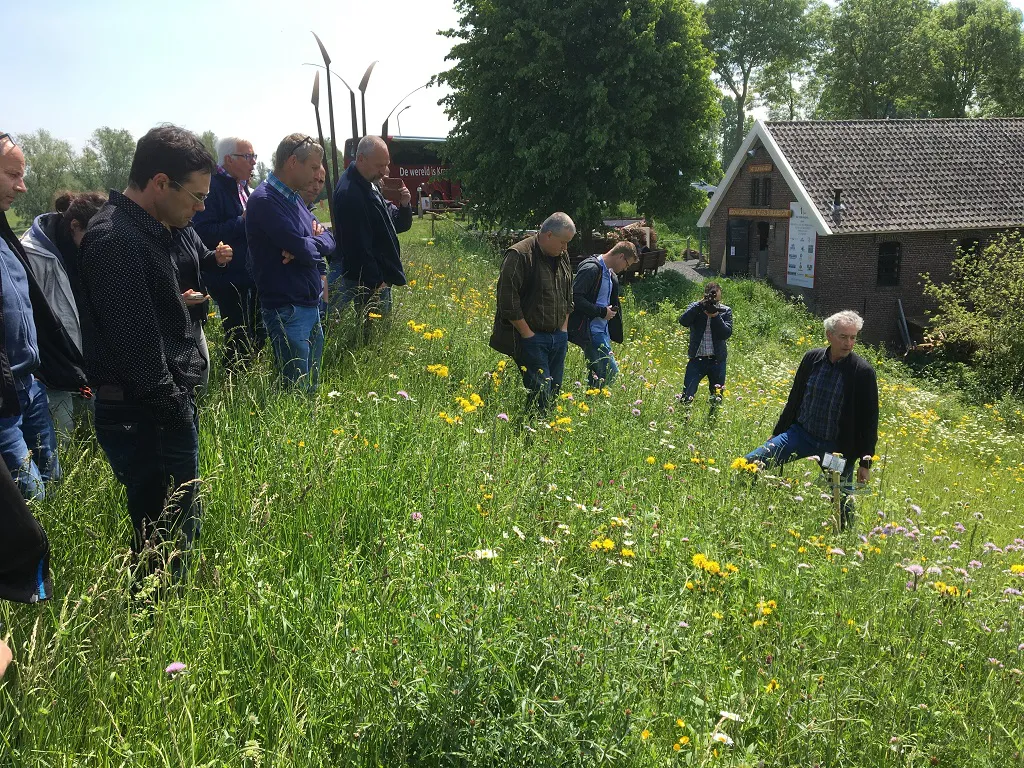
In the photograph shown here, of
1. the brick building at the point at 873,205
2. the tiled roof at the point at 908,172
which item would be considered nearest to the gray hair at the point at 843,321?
the brick building at the point at 873,205

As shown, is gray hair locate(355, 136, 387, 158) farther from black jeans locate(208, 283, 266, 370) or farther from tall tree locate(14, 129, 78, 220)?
tall tree locate(14, 129, 78, 220)

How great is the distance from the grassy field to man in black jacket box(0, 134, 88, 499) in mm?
158

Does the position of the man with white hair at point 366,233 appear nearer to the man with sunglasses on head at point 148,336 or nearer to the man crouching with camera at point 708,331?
the man with sunglasses on head at point 148,336

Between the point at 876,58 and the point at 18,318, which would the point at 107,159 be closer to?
the point at 876,58

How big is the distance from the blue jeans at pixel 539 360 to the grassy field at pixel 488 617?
0.87m

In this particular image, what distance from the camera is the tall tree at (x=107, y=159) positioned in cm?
7339

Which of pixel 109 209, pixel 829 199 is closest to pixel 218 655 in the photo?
pixel 109 209

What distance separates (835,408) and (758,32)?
71.3 m

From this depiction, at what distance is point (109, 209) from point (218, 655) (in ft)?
5.33

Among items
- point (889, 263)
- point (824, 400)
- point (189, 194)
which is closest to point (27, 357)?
point (189, 194)

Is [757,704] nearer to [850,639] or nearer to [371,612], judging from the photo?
[850,639]

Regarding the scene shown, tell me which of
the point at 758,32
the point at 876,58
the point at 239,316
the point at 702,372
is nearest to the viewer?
the point at 239,316

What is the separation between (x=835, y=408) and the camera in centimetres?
568

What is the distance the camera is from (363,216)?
6250 millimetres
